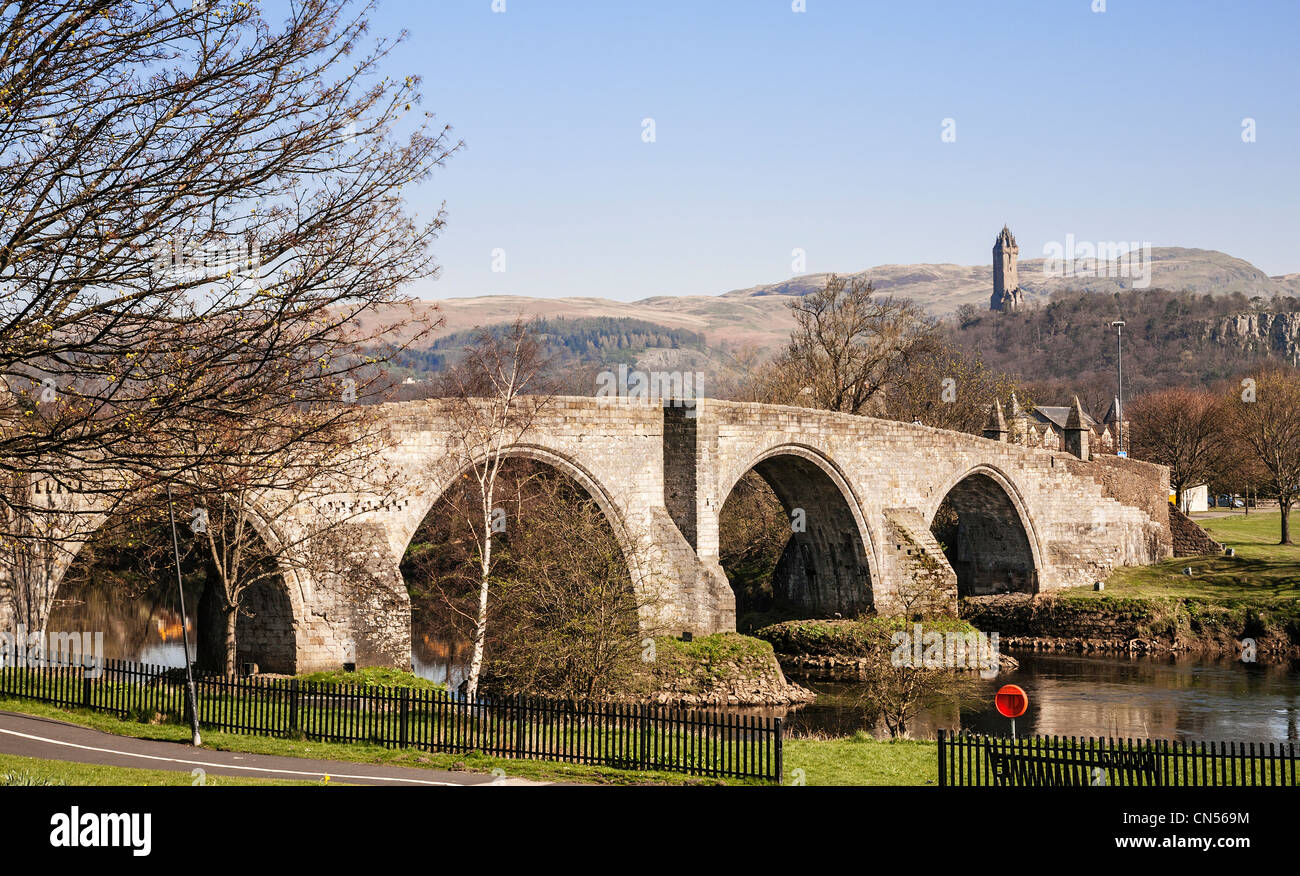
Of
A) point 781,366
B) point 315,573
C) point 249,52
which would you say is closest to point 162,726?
point 315,573

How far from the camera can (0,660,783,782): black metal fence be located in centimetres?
1548

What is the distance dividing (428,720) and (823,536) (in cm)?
2101

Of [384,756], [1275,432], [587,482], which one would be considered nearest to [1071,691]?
[587,482]

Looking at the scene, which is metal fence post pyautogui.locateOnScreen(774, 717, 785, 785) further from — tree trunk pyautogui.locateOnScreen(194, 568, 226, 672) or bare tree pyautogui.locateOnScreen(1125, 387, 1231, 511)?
bare tree pyautogui.locateOnScreen(1125, 387, 1231, 511)

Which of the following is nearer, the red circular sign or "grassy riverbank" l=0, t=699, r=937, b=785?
"grassy riverbank" l=0, t=699, r=937, b=785

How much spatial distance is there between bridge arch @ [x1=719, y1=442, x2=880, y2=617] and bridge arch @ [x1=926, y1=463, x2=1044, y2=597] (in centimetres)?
643

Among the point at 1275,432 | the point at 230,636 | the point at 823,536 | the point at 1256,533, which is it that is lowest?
the point at 230,636

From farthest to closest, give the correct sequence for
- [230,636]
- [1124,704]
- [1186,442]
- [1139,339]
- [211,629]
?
[1139,339]
[1186,442]
[1124,704]
[211,629]
[230,636]

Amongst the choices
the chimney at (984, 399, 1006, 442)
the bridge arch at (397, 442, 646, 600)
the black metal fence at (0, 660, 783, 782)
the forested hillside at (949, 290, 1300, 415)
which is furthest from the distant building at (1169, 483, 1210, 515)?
the black metal fence at (0, 660, 783, 782)

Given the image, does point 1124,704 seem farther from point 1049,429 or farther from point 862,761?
point 1049,429

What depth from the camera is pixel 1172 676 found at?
107 ft

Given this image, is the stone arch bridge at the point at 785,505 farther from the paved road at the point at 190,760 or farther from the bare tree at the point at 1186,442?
the bare tree at the point at 1186,442

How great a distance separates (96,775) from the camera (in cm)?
1251

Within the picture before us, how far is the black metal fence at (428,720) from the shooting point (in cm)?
1548
